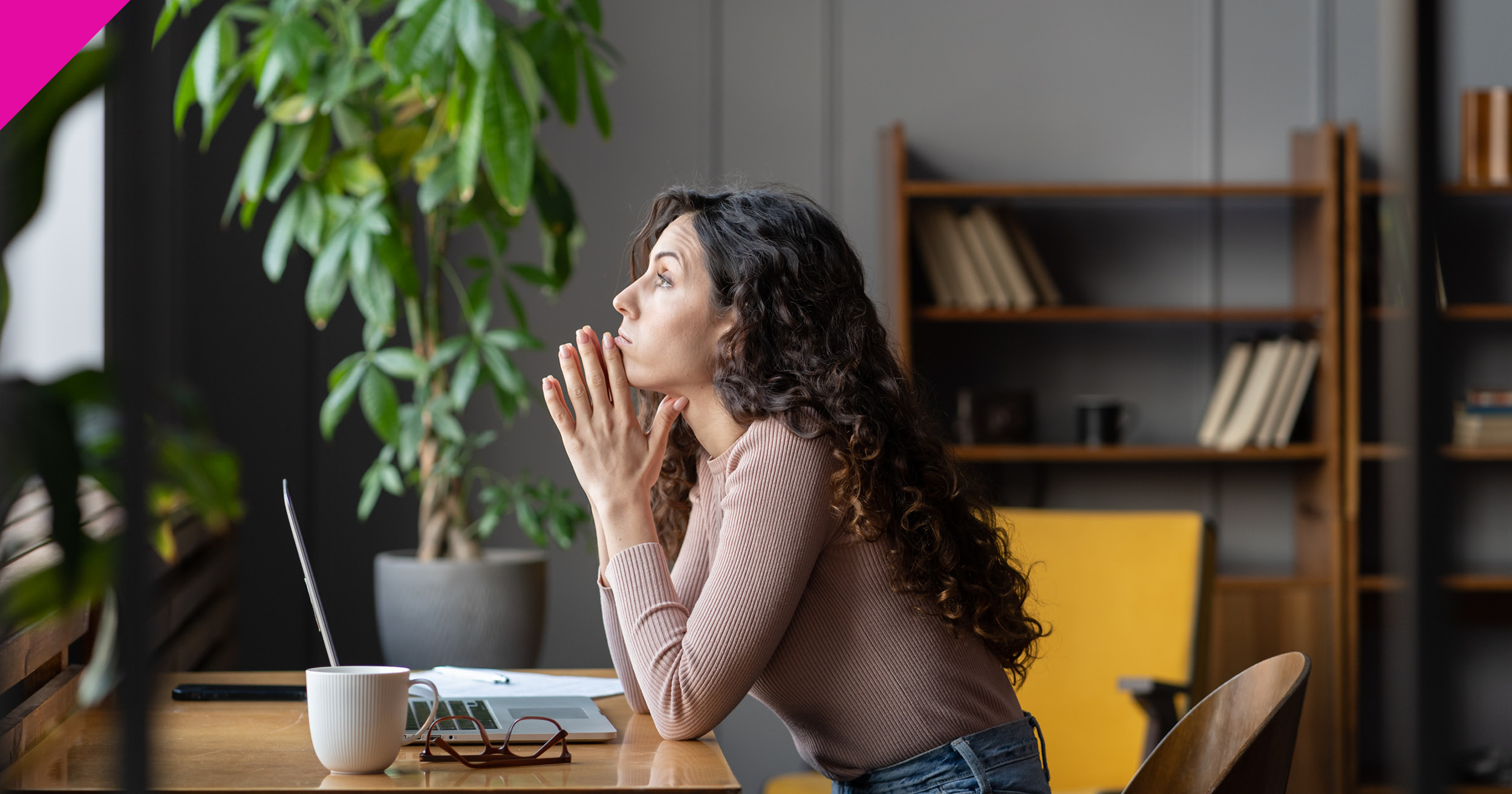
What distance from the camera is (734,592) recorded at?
3.53 feet

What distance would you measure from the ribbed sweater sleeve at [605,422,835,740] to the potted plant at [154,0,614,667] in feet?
3.43

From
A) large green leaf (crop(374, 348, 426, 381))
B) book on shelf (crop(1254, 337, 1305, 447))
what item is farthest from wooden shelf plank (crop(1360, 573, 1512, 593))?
large green leaf (crop(374, 348, 426, 381))

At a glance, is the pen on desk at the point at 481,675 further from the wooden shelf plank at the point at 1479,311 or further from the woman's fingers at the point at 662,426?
the wooden shelf plank at the point at 1479,311

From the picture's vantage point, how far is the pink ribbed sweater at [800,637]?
1.07m

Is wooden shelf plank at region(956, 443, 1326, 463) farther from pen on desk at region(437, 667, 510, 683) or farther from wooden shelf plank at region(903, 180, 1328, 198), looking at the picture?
pen on desk at region(437, 667, 510, 683)

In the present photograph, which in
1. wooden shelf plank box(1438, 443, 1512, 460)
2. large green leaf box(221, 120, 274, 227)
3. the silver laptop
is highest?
large green leaf box(221, 120, 274, 227)

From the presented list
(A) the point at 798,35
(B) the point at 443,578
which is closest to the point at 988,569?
(B) the point at 443,578

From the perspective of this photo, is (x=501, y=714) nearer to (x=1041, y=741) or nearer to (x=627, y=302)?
(x=627, y=302)

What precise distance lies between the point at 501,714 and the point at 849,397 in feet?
1.50

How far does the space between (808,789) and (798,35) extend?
6.61ft

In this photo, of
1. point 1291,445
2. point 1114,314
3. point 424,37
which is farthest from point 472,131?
point 1291,445

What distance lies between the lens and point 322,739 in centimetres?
94

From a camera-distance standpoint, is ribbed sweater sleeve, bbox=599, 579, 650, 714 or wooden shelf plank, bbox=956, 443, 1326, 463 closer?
ribbed sweater sleeve, bbox=599, 579, 650, 714

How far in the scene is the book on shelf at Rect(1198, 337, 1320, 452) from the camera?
9.70ft
